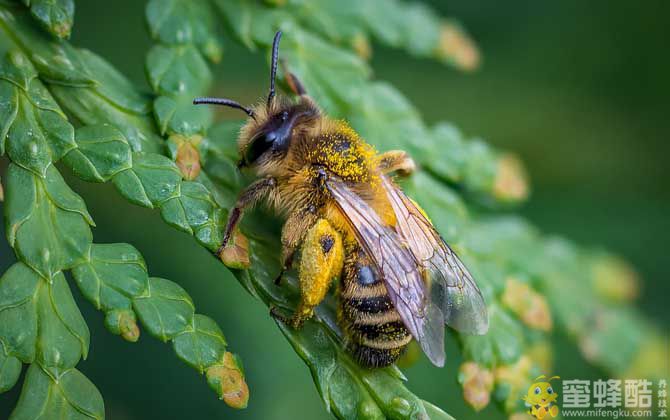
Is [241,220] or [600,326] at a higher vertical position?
[241,220]

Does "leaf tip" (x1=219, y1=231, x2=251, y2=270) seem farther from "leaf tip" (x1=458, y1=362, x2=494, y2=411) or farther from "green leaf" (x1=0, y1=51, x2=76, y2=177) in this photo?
"leaf tip" (x1=458, y1=362, x2=494, y2=411)

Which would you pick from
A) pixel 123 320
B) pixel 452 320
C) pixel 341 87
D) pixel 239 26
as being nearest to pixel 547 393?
pixel 452 320

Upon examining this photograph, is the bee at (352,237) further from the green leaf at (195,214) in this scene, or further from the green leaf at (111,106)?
the green leaf at (111,106)

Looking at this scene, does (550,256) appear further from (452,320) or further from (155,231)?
(155,231)

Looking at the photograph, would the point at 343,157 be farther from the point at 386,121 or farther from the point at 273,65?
the point at 386,121

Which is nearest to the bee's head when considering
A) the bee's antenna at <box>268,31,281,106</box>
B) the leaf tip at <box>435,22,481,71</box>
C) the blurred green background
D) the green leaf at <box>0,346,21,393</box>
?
the bee's antenna at <box>268,31,281,106</box>

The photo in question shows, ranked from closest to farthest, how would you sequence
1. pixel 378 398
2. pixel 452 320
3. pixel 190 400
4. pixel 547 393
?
pixel 378 398 → pixel 452 320 → pixel 547 393 → pixel 190 400
